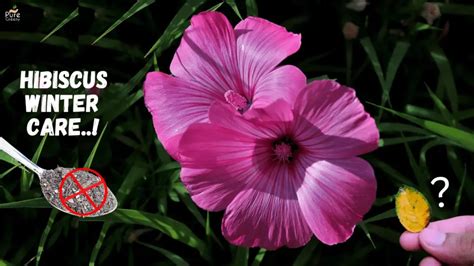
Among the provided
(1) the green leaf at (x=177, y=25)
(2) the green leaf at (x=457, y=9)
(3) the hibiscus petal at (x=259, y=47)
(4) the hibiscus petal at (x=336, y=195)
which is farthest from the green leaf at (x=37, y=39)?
(2) the green leaf at (x=457, y=9)

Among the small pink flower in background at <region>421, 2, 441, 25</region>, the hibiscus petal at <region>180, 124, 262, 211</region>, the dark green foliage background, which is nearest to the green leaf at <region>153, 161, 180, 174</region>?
the dark green foliage background

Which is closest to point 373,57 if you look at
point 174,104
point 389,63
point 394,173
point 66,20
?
point 389,63

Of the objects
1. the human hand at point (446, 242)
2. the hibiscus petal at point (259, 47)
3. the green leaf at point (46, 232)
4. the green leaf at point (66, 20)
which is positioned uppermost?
the green leaf at point (66, 20)

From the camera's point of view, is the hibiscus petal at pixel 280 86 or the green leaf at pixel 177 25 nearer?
the hibiscus petal at pixel 280 86

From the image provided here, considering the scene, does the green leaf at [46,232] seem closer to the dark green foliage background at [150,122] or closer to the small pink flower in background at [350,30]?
the dark green foliage background at [150,122]

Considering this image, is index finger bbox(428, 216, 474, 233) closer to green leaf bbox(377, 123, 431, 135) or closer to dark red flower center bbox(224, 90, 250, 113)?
green leaf bbox(377, 123, 431, 135)

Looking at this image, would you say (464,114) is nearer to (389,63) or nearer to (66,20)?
(389,63)
